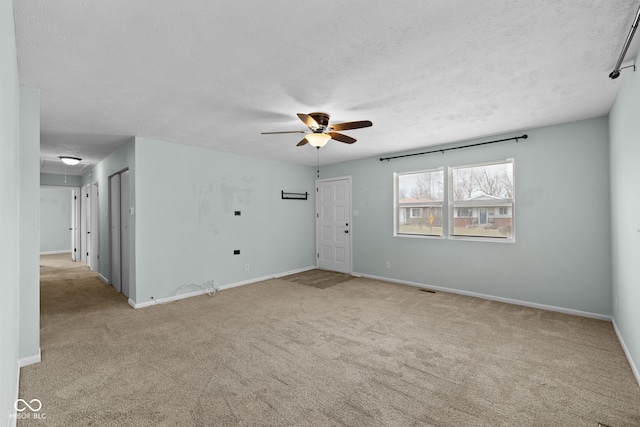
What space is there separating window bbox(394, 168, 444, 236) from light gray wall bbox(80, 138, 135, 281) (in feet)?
15.1

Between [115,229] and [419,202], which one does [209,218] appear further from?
[419,202]

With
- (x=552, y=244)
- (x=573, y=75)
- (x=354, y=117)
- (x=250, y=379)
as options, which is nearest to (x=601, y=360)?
(x=552, y=244)

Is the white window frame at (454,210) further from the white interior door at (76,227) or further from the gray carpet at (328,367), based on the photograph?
the white interior door at (76,227)

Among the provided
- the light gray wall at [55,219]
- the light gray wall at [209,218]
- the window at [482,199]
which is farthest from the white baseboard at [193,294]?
the light gray wall at [55,219]

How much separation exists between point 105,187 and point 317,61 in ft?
17.7

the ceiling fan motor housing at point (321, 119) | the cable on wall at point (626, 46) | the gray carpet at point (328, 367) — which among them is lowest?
the gray carpet at point (328, 367)

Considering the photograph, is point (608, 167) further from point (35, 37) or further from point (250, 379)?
point (35, 37)

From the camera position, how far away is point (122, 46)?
2.00 metres

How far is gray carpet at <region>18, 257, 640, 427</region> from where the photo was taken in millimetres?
1993

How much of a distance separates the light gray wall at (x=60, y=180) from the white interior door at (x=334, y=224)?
6.93 m

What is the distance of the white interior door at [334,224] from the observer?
251 inches

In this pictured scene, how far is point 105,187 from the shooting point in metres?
5.68

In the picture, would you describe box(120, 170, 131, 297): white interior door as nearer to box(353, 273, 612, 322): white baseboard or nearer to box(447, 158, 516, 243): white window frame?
box(353, 273, 612, 322): white baseboard

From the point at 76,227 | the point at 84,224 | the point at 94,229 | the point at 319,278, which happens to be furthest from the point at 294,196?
the point at 76,227
